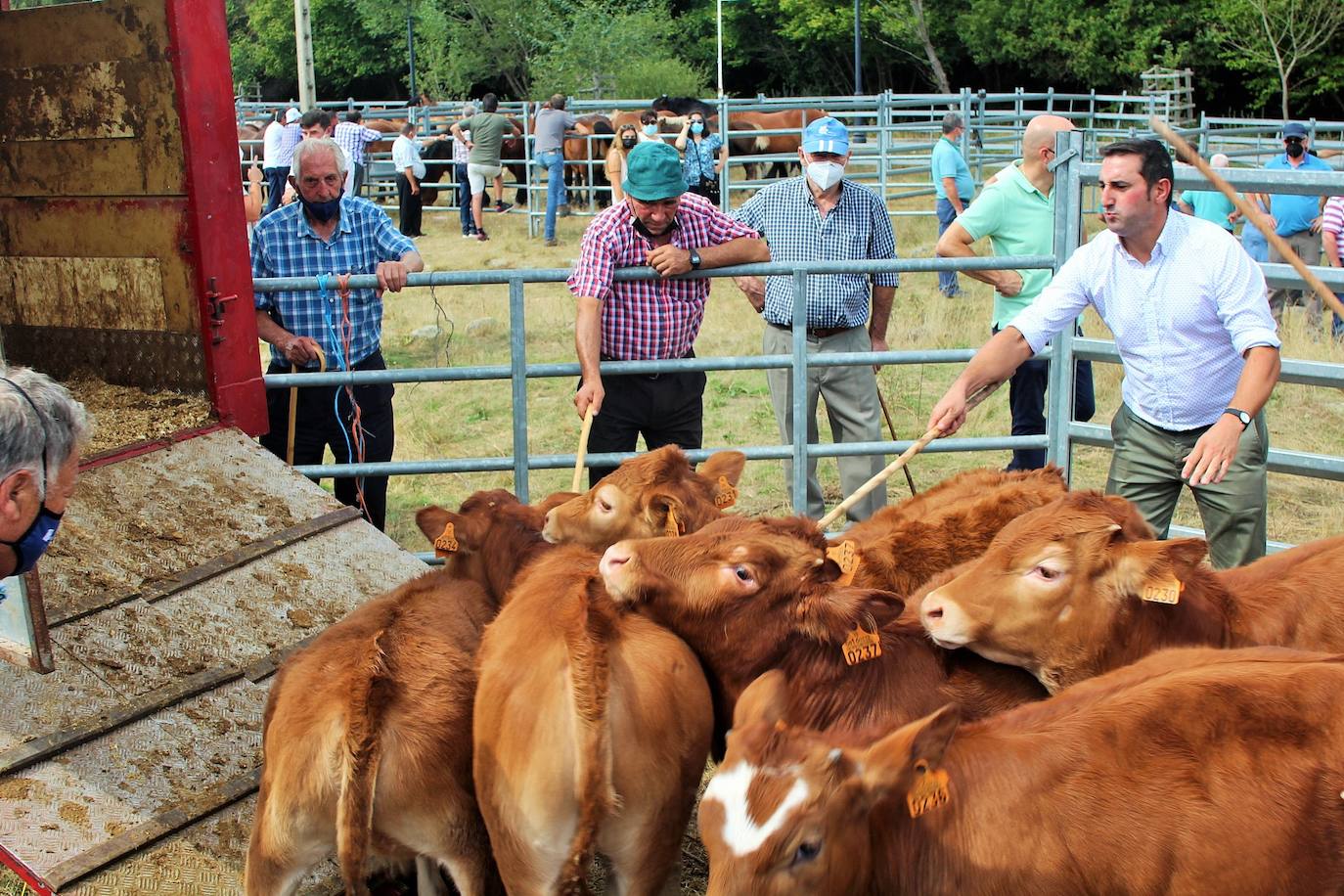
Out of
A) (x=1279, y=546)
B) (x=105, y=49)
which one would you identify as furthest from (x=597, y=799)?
(x=1279, y=546)

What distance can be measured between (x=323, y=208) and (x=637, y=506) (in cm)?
276

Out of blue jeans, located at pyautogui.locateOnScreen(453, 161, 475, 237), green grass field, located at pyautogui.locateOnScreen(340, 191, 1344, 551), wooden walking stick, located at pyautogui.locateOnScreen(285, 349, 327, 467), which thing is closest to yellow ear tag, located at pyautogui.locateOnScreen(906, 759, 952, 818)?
wooden walking stick, located at pyautogui.locateOnScreen(285, 349, 327, 467)

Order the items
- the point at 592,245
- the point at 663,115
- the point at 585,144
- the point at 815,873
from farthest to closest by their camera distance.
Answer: the point at 585,144 → the point at 663,115 → the point at 592,245 → the point at 815,873

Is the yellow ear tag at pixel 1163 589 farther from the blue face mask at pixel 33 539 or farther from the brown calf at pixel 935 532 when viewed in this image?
the blue face mask at pixel 33 539

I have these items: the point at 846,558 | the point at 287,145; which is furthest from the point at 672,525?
the point at 287,145

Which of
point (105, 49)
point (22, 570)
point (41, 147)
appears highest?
point (105, 49)

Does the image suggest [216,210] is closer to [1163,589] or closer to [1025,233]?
[1163,589]

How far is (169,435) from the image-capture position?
17.5 ft

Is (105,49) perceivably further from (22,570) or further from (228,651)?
(22,570)

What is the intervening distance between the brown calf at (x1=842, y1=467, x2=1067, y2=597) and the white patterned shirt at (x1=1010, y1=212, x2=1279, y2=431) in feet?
2.36

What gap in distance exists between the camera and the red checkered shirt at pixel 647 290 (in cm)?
612

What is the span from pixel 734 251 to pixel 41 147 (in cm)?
297

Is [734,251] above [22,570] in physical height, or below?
above

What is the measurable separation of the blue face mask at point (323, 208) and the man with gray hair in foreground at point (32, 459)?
10.8ft
